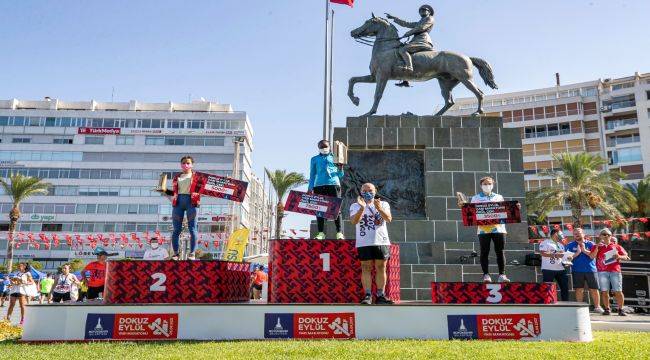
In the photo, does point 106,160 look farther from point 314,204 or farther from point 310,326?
point 310,326

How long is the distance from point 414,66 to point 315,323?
363 inches

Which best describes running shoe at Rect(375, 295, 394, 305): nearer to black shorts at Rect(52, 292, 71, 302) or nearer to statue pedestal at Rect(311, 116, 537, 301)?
statue pedestal at Rect(311, 116, 537, 301)

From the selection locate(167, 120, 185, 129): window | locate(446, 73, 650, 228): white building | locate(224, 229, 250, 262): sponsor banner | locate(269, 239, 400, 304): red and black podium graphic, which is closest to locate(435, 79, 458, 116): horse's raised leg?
locate(269, 239, 400, 304): red and black podium graphic

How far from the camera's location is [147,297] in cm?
801

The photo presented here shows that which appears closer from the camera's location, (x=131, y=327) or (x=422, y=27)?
(x=131, y=327)

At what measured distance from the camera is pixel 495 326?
7.45 meters

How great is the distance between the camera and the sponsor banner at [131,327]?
7.40 meters

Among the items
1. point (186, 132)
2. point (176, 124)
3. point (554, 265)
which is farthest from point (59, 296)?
point (176, 124)

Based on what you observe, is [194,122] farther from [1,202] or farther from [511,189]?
[511,189]

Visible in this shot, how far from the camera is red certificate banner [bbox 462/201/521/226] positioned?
868cm

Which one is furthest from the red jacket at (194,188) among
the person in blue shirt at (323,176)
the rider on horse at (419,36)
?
the rider on horse at (419,36)

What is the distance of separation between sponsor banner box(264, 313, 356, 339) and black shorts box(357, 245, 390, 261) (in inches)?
37.0

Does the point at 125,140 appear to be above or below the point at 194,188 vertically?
above

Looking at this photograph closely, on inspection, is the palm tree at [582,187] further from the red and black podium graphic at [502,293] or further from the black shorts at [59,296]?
the black shorts at [59,296]
